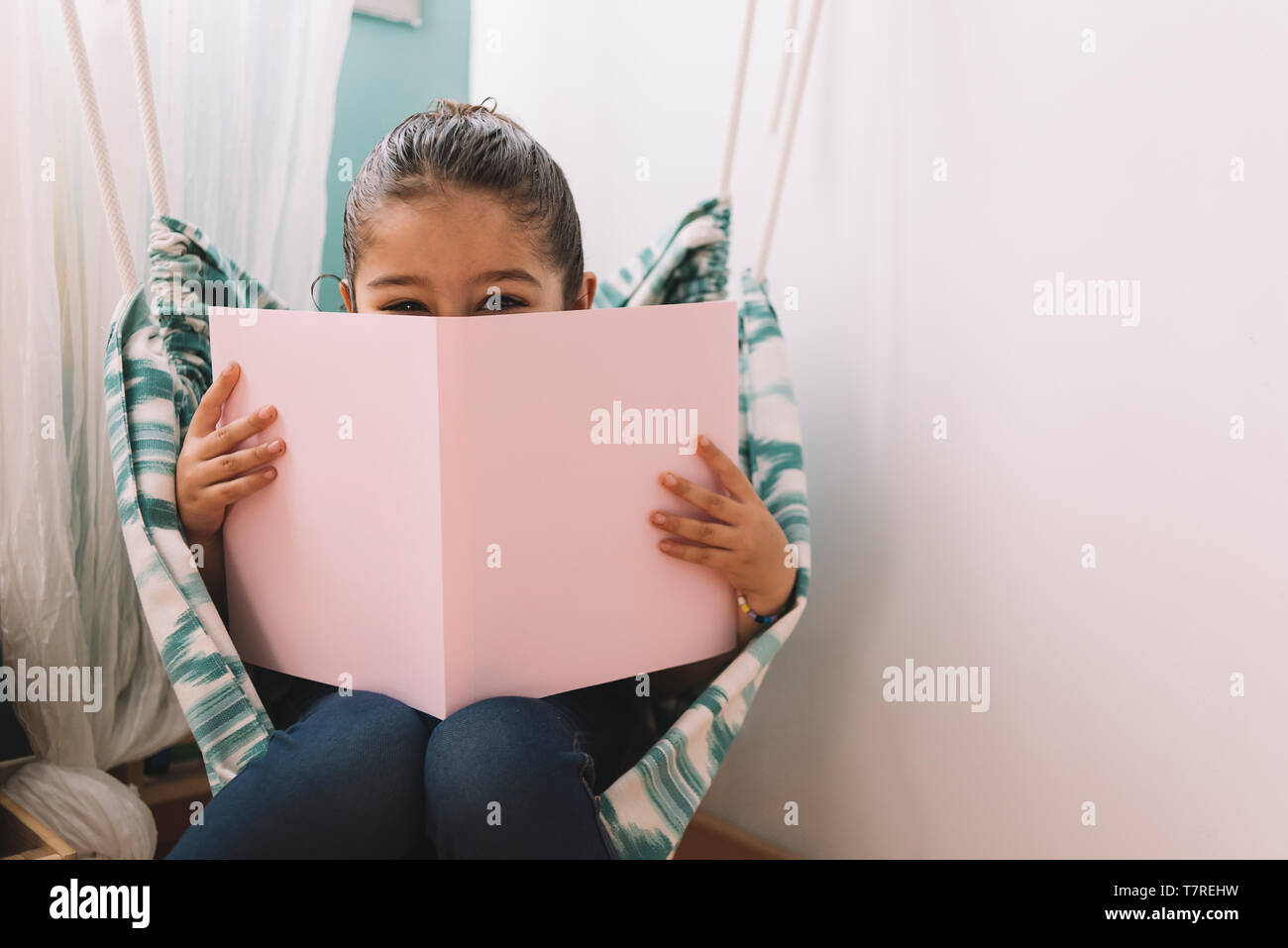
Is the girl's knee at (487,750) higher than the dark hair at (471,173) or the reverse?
the reverse

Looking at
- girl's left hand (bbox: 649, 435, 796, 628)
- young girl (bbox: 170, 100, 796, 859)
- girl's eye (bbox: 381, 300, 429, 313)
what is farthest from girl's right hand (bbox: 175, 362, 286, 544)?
girl's left hand (bbox: 649, 435, 796, 628)

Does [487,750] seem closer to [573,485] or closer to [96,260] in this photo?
[573,485]

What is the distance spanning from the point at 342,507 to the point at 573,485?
5.3 inches

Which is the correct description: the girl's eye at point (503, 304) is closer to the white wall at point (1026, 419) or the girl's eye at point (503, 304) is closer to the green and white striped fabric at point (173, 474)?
the green and white striped fabric at point (173, 474)

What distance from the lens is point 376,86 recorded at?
0.96 meters

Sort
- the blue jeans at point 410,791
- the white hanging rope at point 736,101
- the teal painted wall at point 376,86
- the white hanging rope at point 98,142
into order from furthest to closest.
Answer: the teal painted wall at point 376,86 < the white hanging rope at point 736,101 < the white hanging rope at point 98,142 < the blue jeans at point 410,791

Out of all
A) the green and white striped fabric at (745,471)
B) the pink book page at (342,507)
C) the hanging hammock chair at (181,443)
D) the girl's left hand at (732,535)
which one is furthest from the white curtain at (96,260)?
the girl's left hand at (732,535)

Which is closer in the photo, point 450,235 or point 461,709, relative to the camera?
point 461,709

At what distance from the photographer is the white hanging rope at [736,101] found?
2.22 feet

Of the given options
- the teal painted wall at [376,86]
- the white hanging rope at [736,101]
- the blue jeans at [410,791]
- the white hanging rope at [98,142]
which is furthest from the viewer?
the teal painted wall at [376,86]

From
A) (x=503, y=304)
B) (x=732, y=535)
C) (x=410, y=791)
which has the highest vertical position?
(x=503, y=304)

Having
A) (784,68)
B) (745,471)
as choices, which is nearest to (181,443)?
(745,471)

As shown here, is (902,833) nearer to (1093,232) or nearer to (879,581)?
(879,581)

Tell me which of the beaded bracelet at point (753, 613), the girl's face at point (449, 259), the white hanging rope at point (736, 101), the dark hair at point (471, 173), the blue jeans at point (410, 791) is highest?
the white hanging rope at point (736, 101)
